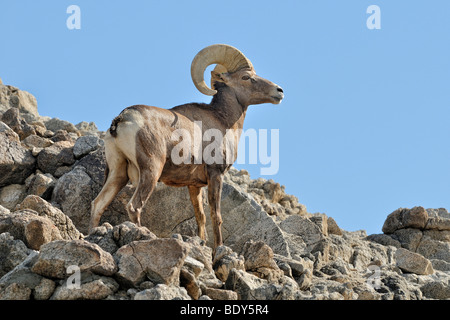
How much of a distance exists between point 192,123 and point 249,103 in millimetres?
2180

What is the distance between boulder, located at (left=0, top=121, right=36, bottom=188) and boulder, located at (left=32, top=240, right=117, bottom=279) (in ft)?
24.5

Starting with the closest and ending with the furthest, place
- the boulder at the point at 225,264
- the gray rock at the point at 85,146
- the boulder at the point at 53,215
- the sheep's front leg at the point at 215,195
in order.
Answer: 1. the boulder at the point at 225,264
2. the boulder at the point at 53,215
3. the sheep's front leg at the point at 215,195
4. the gray rock at the point at 85,146

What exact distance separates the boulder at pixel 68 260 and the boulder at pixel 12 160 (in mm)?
7476

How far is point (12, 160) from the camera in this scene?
53.8 ft

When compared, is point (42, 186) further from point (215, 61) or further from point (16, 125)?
point (215, 61)

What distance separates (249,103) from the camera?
1591 centimetres

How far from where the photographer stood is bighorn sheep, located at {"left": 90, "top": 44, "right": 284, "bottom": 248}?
1263 centimetres

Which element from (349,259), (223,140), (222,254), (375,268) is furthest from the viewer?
(349,259)

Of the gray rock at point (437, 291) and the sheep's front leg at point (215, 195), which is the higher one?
the sheep's front leg at point (215, 195)

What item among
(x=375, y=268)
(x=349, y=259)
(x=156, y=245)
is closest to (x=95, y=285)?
(x=156, y=245)

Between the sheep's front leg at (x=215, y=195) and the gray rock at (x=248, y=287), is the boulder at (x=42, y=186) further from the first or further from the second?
the gray rock at (x=248, y=287)

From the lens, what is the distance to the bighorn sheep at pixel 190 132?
12633 millimetres

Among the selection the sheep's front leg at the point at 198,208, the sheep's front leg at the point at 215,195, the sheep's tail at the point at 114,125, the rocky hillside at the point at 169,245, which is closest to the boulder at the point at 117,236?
the rocky hillside at the point at 169,245
